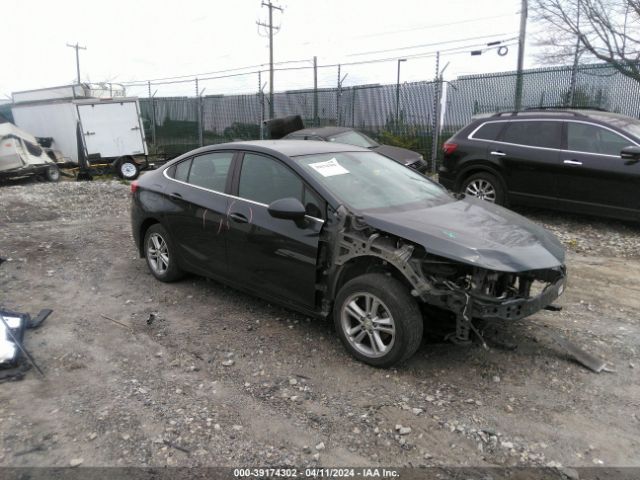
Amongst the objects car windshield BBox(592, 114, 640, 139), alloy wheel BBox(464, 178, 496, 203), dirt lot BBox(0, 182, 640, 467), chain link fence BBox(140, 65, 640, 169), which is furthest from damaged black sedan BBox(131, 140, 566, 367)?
chain link fence BBox(140, 65, 640, 169)

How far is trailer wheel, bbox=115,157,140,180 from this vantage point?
643 inches

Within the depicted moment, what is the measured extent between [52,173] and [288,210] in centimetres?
1411

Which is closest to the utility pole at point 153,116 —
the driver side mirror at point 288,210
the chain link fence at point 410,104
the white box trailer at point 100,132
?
the chain link fence at point 410,104

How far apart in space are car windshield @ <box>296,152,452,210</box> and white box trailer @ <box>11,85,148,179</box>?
1333cm

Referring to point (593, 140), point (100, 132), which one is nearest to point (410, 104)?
point (593, 140)

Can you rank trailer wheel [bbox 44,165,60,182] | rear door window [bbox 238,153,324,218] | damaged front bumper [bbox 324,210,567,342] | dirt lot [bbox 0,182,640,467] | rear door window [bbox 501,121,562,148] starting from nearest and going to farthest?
dirt lot [bbox 0,182,640,467] → damaged front bumper [bbox 324,210,567,342] → rear door window [bbox 238,153,324,218] → rear door window [bbox 501,121,562,148] → trailer wheel [bbox 44,165,60,182]

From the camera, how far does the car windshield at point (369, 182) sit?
4.19 meters

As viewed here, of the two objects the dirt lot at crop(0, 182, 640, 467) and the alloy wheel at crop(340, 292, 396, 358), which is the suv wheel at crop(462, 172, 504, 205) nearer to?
the dirt lot at crop(0, 182, 640, 467)

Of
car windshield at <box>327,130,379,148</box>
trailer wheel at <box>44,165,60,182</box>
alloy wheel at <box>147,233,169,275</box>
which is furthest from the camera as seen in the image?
trailer wheel at <box>44,165,60,182</box>

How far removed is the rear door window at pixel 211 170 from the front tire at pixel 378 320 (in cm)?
176

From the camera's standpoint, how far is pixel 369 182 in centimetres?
450

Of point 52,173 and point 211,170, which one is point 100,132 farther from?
point 211,170

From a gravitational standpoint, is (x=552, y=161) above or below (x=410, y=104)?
below

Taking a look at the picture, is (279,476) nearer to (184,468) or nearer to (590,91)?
(184,468)
